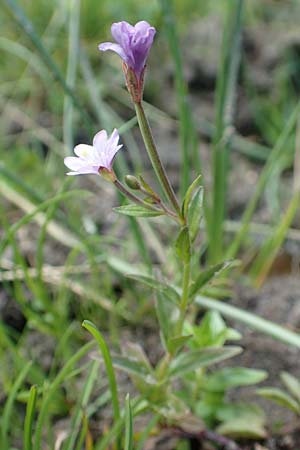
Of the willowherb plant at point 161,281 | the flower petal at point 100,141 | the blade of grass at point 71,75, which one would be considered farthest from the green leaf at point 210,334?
the blade of grass at point 71,75

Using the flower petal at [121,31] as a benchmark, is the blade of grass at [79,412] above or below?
below

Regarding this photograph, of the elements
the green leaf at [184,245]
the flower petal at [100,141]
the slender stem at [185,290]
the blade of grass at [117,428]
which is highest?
the flower petal at [100,141]

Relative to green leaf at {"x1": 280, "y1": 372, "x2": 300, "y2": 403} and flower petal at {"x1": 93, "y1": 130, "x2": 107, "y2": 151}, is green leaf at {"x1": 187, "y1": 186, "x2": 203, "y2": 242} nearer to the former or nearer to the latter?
flower petal at {"x1": 93, "y1": 130, "x2": 107, "y2": 151}

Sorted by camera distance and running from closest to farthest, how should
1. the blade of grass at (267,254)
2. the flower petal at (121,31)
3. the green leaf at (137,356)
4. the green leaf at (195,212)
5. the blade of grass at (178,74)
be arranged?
the flower petal at (121,31), the green leaf at (195,212), the green leaf at (137,356), the blade of grass at (178,74), the blade of grass at (267,254)

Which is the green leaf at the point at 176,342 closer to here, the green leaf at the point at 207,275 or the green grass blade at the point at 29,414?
the green leaf at the point at 207,275

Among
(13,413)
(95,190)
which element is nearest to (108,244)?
(95,190)

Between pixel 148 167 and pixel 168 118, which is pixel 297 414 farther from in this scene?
pixel 168 118

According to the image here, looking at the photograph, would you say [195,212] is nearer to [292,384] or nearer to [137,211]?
[137,211]
